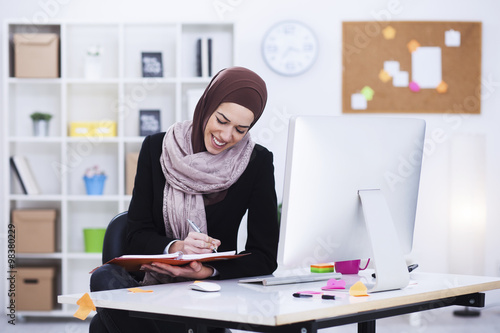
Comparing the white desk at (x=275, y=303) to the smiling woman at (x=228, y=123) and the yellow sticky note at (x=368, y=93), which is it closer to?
the smiling woman at (x=228, y=123)

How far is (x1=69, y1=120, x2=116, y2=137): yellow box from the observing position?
3.84 m

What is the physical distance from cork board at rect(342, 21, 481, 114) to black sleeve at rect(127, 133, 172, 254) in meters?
2.50

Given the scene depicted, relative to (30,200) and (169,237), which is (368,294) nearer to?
(169,237)

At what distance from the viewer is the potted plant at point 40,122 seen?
388cm

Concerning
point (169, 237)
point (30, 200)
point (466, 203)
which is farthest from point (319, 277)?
point (30, 200)

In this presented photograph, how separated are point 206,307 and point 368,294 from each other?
387mm

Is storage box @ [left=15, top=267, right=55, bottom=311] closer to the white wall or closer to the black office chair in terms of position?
the white wall

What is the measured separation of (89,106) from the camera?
402cm

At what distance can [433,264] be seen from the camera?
4105mm

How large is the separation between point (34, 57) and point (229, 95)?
2.45 metres

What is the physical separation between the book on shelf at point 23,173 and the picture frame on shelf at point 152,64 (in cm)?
95

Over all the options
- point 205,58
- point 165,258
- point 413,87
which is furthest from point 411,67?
point 165,258

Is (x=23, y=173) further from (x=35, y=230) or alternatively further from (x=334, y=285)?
(x=334, y=285)

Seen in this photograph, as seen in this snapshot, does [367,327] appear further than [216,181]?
No
